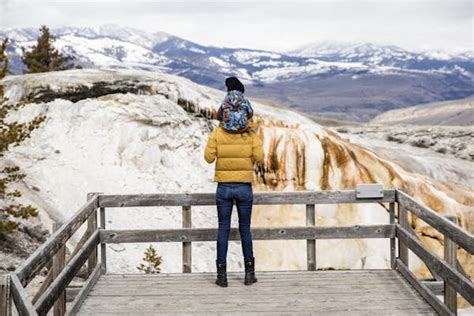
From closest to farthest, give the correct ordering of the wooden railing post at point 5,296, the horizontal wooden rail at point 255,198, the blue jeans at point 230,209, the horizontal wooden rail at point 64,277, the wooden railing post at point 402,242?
the wooden railing post at point 5,296, the horizontal wooden rail at point 64,277, the blue jeans at point 230,209, the wooden railing post at point 402,242, the horizontal wooden rail at point 255,198

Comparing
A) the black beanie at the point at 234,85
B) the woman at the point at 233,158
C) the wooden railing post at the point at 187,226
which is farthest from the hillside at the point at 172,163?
the black beanie at the point at 234,85

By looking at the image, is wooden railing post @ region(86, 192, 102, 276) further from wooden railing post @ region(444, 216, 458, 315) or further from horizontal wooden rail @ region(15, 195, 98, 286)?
wooden railing post @ region(444, 216, 458, 315)

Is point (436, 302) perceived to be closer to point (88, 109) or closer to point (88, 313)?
point (88, 313)

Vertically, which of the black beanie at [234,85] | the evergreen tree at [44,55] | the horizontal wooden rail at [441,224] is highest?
the evergreen tree at [44,55]

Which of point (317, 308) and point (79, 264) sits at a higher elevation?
point (79, 264)

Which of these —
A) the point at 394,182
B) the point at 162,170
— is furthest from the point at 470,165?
the point at 162,170

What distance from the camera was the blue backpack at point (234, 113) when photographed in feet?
25.0

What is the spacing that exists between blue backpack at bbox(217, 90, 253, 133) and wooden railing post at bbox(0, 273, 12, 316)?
360 cm

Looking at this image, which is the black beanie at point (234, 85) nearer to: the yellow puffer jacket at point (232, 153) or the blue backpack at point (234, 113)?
the blue backpack at point (234, 113)

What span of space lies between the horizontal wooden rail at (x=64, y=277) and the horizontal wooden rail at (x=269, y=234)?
349mm

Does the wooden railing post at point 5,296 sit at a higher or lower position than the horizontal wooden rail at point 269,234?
higher

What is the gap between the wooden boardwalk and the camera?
717 centimetres

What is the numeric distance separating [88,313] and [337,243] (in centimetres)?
1101

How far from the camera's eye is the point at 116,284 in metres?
8.23
